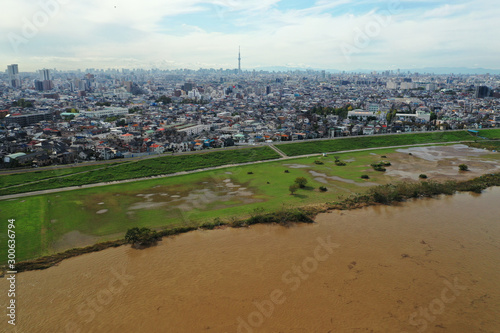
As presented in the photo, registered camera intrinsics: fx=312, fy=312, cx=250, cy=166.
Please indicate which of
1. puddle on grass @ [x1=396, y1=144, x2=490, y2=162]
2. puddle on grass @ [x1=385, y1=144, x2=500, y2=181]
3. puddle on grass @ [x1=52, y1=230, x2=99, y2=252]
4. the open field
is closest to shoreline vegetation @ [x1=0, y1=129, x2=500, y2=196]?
the open field

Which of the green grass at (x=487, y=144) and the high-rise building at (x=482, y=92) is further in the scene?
the high-rise building at (x=482, y=92)

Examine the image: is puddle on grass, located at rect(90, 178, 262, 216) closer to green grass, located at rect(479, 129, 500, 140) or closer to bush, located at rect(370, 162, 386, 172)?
bush, located at rect(370, 162, 386, 172)

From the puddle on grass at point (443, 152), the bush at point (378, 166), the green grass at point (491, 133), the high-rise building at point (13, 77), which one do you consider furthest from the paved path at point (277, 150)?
the high-rise building at point (13, 77)

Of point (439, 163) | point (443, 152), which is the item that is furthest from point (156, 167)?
point (443, 152)

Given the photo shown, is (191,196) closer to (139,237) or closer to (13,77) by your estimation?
(139,237)

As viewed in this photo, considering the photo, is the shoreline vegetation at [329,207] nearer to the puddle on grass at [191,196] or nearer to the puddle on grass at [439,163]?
the puddle on grass at [439,163]

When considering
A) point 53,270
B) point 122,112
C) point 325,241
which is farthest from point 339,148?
point 122,112
